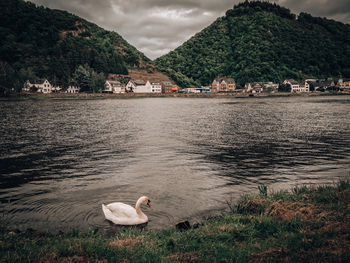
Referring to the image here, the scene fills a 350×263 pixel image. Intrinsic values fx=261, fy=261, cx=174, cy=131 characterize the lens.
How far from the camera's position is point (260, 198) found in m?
10.6

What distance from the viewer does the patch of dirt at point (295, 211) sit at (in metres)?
8.05

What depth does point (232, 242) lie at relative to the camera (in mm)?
7113

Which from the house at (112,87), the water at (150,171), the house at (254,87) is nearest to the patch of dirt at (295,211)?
the water at (150,171)

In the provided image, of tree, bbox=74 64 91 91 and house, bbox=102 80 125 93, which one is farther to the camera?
house, bbox=102 80 125 93

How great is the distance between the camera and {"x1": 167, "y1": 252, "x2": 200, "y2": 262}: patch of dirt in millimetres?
6255

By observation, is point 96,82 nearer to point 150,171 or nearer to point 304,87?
point 150,171

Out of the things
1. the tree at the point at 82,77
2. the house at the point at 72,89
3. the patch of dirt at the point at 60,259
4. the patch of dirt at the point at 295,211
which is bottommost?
the patch of dirt at the point at 295,211

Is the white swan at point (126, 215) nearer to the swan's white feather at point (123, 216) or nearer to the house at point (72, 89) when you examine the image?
the swan's white feather at point (123, 216)

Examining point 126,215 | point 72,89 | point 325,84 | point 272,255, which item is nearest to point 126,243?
point 126,215

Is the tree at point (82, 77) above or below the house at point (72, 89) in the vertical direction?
above

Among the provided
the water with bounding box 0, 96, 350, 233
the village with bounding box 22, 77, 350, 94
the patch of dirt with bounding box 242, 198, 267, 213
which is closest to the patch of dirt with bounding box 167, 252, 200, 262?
the water with bounding box 0, 96, 350, 233

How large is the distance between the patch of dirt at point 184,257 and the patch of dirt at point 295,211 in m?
3.50

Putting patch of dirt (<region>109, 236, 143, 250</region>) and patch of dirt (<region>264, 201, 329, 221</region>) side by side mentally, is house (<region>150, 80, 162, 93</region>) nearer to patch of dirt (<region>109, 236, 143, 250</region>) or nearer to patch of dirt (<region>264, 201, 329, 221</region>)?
patch of dirt (<region>264, 201, 329, 221</region>)

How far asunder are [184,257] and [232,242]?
1.51m
